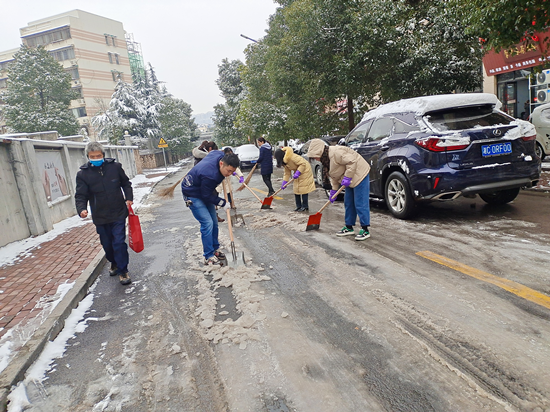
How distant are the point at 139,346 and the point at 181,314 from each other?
0.58 m

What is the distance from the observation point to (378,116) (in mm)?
7312

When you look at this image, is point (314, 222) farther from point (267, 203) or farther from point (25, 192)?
point (25, 192)

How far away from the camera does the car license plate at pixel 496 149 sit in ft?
18.6

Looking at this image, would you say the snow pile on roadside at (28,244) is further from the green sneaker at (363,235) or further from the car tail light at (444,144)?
the car tail light at (444,144)

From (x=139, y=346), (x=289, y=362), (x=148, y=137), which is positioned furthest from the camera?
(x=148, y=137)

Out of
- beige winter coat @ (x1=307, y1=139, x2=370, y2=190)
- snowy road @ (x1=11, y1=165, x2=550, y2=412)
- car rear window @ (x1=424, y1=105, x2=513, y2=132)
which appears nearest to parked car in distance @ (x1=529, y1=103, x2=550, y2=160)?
car rear window @ (x1=424, y1=105, x2=513, y2=132)

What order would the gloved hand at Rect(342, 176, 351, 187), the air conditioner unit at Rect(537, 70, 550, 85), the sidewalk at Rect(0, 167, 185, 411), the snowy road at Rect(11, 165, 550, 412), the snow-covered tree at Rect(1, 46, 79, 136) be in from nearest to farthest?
the snowy road at Rect(11, 165, 550, 412), the sidewalk at Rect(0, 167, 185, 411), the gloved hand at Rect(342, 176, 351, 187), the air conditioner unit at Rect(537, 70, 550, 85), the snow-covered tree at Rect(1, 46, 79, 136)

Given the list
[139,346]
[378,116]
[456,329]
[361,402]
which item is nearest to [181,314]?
[139,346]

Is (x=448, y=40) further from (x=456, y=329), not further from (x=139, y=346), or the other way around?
(x=139, y=346)

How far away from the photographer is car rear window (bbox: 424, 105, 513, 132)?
19.1 ft

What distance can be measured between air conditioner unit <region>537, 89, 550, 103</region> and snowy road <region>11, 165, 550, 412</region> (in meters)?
11.5

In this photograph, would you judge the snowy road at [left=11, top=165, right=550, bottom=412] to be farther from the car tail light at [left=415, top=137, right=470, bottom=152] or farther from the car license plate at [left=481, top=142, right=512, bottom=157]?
the car tail light at [left=415, top=137, right=470, bottom=152]

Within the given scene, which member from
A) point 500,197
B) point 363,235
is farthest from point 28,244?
point 500,197

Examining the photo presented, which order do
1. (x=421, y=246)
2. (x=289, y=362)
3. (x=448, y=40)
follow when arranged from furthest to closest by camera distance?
(x=448, y=40)
(x=421, y=246)
(x=289, y=362)
